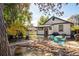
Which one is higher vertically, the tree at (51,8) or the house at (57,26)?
the tree at (51,8)

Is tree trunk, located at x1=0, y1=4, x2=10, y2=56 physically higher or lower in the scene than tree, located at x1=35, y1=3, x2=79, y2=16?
lower

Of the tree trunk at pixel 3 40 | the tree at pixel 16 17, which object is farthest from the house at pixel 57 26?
the tree trunk at pixel 3 40

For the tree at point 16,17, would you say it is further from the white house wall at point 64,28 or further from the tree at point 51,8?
the white house wall at point 64,28

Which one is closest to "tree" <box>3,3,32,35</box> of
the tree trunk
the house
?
the tree trunk

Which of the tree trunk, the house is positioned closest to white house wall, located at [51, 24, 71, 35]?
the house

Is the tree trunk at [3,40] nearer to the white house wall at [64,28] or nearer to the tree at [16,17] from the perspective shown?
the tree at [16,17]

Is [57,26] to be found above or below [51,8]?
below

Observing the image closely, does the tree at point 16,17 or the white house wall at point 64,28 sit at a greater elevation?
the tree at point 16,17

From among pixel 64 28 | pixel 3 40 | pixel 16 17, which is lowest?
pixel 3 40

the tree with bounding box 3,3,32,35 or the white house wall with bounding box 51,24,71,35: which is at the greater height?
the tree with bounding box 3,3,32,35

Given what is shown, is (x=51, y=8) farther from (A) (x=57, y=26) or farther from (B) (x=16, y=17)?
(B) (x=16, y=17)

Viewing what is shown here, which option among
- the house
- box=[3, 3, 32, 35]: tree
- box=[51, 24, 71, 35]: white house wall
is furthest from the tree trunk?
box=[51, 24, 71, 35]: white house wall

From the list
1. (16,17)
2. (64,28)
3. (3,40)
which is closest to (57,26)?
(64,28)

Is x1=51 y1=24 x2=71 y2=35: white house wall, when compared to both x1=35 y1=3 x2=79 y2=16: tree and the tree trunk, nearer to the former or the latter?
x1=35 y1=3 x2=79 y2=16: tree
